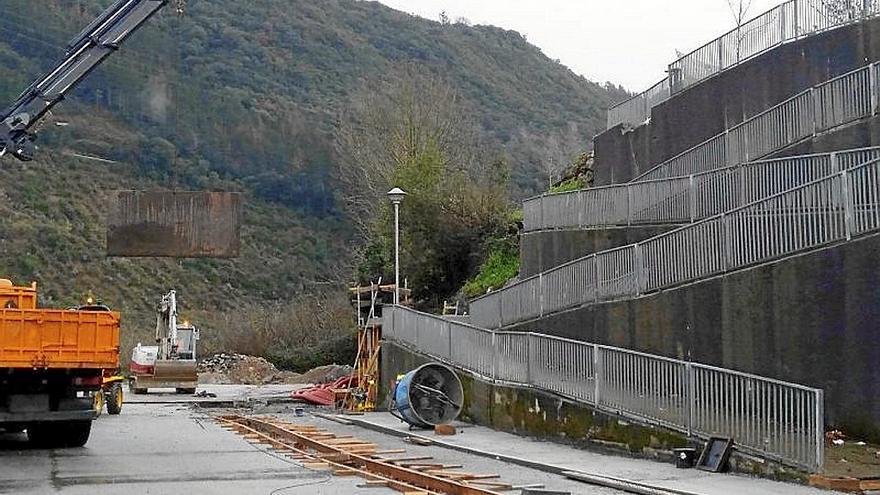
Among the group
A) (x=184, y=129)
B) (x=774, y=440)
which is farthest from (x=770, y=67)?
(x=184, y=129)

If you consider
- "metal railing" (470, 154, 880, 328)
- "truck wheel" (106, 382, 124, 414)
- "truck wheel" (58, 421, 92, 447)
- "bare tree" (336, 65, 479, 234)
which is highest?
"bare tree" (336, 65, 479, 234)

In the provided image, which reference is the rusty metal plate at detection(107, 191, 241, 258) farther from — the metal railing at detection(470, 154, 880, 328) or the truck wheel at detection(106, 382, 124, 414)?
the metal railing at detection(470, 154, 880, 328)

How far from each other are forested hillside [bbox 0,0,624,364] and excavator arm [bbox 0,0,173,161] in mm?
35382

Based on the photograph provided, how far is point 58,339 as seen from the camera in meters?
18.6

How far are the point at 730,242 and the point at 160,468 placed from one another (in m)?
10.4

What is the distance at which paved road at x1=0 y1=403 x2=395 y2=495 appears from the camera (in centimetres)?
1459

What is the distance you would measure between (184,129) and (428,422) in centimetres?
5658

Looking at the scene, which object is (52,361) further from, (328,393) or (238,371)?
(238,371)

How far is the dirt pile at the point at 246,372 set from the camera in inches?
2026

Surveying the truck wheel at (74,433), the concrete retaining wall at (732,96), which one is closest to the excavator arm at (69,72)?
the truck wheel at (74,433)

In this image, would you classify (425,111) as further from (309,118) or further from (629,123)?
(309,118)

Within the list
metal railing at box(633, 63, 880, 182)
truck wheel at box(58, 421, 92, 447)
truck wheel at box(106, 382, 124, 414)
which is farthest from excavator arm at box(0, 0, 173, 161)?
metal railing at box(633, 63, 880, 182)

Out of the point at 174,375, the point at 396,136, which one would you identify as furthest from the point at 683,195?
the point at 396,136

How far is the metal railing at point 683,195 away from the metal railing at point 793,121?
166 cm
